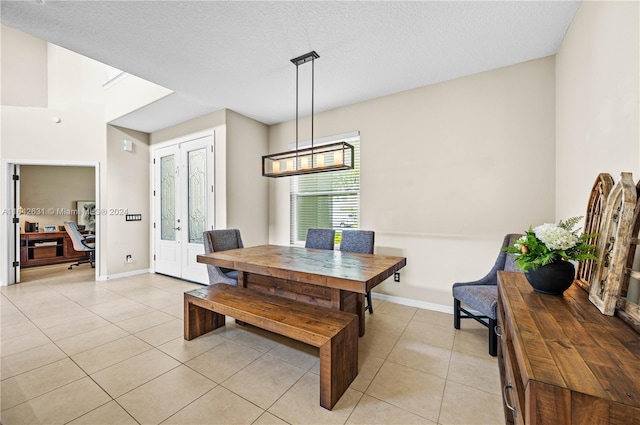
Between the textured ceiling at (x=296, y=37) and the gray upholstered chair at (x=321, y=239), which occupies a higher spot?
the textured ceiling at (x=296, y=37)

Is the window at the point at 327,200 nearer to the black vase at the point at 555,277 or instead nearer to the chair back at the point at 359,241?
the chair back at the point at 359,241

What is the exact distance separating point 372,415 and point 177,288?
146 inches

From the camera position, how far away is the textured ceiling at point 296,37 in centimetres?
204

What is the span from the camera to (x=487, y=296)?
2.31m

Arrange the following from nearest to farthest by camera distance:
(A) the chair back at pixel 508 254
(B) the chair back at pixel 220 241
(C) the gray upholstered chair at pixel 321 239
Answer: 1. (A) the chair back at pixel 508 254
2. (B) the chair back at pixel 220 241
3. (C) the gray upholstered chair at pixel 321 239

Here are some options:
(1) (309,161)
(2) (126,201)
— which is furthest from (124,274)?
(1) (309,161)

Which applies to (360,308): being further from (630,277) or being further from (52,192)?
(52,192)

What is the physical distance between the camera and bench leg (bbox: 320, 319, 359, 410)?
1.65 meters

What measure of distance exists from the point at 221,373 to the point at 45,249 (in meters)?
6.81

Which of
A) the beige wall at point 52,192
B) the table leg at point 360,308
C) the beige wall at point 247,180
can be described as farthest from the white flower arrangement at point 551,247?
the beige wall at point 52,192

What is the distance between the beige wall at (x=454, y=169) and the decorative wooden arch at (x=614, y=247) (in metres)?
1.64

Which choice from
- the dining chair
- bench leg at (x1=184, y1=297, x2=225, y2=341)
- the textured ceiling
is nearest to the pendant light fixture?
the textured ceiling

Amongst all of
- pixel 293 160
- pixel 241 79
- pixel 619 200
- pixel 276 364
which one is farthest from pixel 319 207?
pixel 619 200

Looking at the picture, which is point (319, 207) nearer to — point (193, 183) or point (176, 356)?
point (193, 183)
